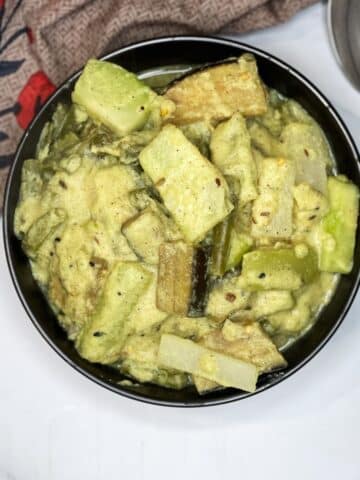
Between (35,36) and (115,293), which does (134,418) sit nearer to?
(115,293)

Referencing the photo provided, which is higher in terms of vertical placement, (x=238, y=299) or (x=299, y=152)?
(x=299, y=152)

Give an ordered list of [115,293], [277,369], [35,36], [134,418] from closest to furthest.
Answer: [115,293] < [277,369] < [35,36] < [134,418]

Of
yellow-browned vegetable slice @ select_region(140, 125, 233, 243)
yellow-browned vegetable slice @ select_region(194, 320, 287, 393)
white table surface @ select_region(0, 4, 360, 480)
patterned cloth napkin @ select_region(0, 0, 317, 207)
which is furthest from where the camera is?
white table surface @ select_region(0, 4, 360, 480)

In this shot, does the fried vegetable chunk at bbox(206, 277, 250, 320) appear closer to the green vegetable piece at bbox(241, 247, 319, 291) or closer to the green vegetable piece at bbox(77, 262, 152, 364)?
the green vegetable piece at bbox(241, 247, 319, 291)

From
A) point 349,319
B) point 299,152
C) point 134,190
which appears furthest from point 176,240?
point 349,319

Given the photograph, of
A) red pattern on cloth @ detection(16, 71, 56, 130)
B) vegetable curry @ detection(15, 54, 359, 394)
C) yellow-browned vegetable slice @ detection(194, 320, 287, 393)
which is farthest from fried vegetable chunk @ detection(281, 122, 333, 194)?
red pattern on cloth @ detection(16, 71, 56, 130)

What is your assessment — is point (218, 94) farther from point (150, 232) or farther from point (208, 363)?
point (208, 363)

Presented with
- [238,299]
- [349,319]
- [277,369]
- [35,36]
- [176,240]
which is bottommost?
[349,319]
